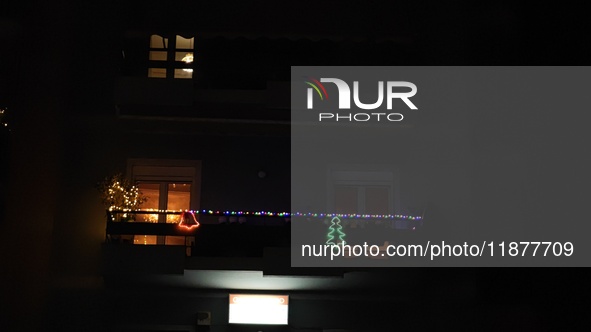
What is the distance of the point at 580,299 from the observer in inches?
433

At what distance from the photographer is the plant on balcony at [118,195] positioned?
12352 millimetres

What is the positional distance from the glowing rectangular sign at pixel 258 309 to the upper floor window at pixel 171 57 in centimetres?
454

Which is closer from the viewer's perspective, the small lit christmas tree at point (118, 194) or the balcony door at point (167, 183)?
the small lit christmas tree at point (118, 194)

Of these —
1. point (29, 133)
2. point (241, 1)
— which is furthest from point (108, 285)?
point (241, 1)

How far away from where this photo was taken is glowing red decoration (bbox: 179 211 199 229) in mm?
11812

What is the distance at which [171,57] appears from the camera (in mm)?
14039

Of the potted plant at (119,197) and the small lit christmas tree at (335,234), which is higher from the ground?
the potted plant at (119,197)

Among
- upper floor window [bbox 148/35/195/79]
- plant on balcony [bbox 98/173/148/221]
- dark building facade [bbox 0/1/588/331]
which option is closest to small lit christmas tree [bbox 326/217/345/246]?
dark building facade [bbox 0/1/588/331]

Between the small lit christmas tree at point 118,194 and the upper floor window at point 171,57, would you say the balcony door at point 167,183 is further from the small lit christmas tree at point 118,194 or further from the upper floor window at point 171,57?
the upper floor window at point 171,57

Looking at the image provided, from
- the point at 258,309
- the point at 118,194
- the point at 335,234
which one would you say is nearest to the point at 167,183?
the point at 118,194

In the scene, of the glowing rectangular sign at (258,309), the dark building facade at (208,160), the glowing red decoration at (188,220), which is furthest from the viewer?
the glowing rectangular sign at (258,309)

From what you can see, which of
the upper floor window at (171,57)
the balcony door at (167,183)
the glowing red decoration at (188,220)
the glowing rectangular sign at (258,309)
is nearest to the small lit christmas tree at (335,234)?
the glowing rectangular sign at (258,309)

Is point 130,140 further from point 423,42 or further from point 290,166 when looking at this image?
point 423,42

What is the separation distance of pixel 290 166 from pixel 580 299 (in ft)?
18.7
